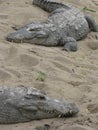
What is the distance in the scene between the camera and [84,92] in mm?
5500

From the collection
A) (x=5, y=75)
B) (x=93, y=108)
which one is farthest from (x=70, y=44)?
(x=93, y=108)

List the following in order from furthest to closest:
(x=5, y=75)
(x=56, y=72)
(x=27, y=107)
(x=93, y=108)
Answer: (x=56, y=72), (x=5, y=75), (x=93, y=108), (x=27, y=107)

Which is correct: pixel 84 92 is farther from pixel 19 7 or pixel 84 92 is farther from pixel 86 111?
pixel 19 7

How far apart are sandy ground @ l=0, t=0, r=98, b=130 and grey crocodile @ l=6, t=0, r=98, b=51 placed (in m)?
0.18

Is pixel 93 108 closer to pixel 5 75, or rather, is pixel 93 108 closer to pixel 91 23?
pixel 5 75

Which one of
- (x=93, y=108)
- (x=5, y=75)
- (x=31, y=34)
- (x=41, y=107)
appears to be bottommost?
(x=31, y=34)

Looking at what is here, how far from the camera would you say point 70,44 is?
738 centimetres

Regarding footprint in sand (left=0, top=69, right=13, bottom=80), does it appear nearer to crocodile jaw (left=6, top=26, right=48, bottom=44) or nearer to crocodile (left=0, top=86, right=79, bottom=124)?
crocodile (left=0, top=86, right=79, bottom=124)

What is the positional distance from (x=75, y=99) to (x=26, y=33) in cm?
242

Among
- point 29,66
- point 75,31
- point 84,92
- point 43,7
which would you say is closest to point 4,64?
point 29,66

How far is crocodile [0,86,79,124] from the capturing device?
15.4ft

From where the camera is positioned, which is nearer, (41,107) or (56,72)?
(41,107)

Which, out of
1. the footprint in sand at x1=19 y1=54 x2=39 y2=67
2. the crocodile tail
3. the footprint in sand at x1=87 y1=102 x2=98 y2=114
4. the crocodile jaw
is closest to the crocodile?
the footprint in sand at x1=87 y1=102 x2=98 y2=114

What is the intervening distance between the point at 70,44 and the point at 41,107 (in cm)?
275
